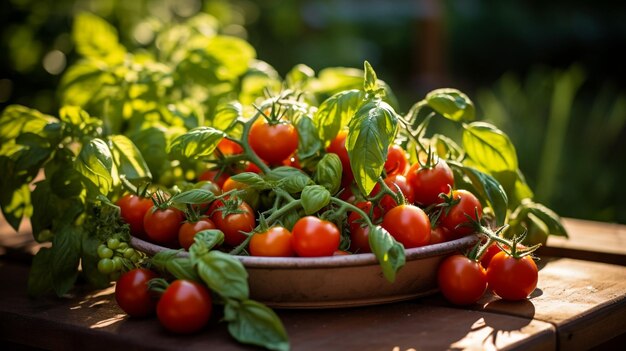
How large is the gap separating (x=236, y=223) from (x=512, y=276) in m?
0.48

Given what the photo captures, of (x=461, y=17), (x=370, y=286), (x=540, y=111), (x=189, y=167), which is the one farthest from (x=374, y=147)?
(x=461, y=17)

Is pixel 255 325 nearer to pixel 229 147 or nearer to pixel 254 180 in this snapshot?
pixel 254 180

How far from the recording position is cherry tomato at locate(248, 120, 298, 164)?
4.61 feet

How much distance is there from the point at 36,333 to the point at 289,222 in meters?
0.47

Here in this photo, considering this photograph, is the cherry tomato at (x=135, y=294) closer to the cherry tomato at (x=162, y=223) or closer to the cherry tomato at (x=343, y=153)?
the cherry tomato at (x=162, y=223)

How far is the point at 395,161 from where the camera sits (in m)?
1.40

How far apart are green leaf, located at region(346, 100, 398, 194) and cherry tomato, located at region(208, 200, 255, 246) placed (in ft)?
0.66

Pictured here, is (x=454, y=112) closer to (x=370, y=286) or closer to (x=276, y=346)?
(x=370, y=286)

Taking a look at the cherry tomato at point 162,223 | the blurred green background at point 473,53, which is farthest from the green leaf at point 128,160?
the blurred green background at point 473,53

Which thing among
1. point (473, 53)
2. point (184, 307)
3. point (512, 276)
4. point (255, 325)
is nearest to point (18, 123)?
point (184, 307)

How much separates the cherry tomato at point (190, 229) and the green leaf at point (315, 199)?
0.59 ft

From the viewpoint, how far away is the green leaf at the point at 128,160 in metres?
1.48

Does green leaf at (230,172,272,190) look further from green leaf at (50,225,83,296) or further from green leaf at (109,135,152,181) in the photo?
green leaf at (50,225,83,296)

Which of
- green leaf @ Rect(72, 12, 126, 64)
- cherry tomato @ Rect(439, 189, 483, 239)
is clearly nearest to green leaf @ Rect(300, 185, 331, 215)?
cherry tomato @ Rect(439, 189, 483, 239)
